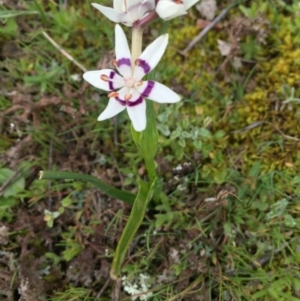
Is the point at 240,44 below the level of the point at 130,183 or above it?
above

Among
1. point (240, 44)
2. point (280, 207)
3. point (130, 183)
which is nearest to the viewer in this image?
point (280, 207)

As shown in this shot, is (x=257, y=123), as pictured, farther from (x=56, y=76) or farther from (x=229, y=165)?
(x=56, y=76)

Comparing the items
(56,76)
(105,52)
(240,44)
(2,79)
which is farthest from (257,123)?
(2,79)

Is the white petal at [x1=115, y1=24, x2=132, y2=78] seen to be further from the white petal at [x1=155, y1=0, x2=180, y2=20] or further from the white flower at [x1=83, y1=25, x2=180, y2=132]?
the white petal at [x1=155, y1=0, x2=180, y2=20]

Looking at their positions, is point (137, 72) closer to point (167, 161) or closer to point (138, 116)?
point (138, 116)

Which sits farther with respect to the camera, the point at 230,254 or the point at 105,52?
the point at 105,52

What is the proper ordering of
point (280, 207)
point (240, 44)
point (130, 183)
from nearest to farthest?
point (280, 207) → point (130, 183) → point (240, 44)

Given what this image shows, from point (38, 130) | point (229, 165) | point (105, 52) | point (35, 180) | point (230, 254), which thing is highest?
point (105, 52)

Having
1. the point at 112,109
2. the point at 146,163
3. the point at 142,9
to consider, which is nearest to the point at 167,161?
the point at 146,163
